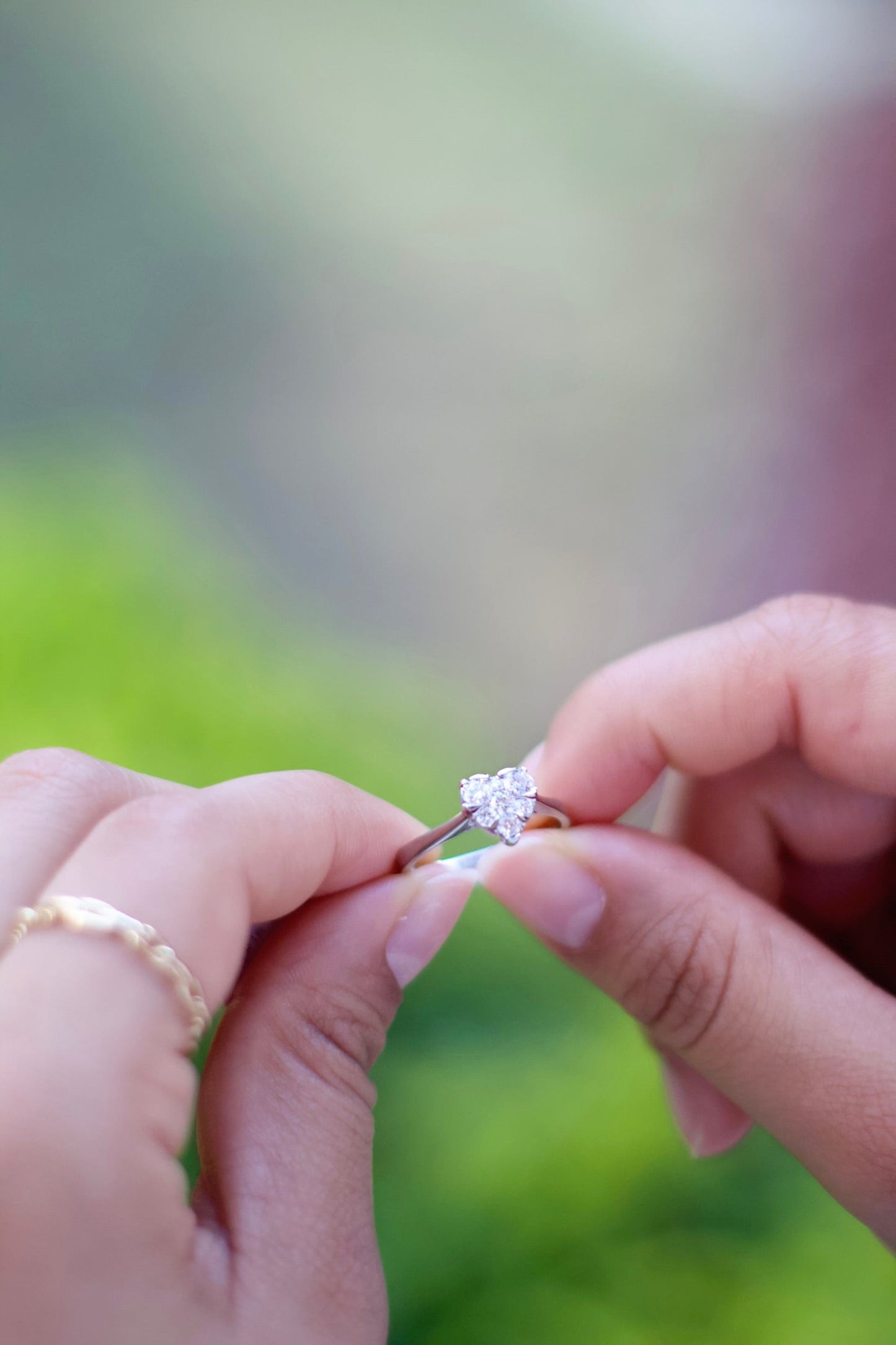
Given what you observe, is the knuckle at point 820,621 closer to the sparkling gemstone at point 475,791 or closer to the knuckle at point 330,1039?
the sparkling gemstone at point 475,791

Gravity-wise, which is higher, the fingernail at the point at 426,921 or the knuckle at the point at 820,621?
the knuckle at the point at 820,621

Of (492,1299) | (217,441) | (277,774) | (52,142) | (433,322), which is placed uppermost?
(52,142)

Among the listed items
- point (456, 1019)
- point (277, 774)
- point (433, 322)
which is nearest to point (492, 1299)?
point (456, 1019)

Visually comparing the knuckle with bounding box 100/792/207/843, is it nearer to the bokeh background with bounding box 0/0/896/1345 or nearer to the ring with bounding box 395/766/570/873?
the ring with bounding box 395/766/570/873

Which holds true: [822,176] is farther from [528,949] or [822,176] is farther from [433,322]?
[528,949]

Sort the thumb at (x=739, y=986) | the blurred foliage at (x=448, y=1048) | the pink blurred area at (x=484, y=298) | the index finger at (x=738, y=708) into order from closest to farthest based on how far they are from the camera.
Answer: the thumb at (x=739, y=986)
the index finger at (x=738, y=708)
the blurred foliage at (x=448, y=1048)
the pink blurred area at (x=484, y=298)

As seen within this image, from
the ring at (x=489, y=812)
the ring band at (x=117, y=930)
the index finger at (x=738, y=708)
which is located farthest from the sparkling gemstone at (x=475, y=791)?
the ring band at (x=117, y=930)

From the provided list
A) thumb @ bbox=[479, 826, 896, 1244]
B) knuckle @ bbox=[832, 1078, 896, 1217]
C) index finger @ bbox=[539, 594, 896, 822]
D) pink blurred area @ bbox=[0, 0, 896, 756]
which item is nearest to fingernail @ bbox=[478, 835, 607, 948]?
thumb @ bbox=[479, 826, 896, 1244]
